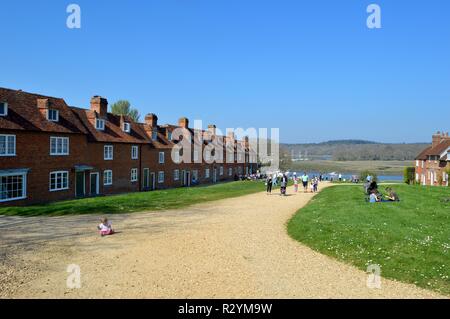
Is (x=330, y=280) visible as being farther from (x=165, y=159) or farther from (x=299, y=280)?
(x=165, y=159)

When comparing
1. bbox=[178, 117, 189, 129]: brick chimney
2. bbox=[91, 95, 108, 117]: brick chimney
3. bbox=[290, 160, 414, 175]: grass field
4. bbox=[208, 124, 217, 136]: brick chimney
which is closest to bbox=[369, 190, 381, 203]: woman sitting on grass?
bbox=[91, 95, 108, 117]: brick chimney

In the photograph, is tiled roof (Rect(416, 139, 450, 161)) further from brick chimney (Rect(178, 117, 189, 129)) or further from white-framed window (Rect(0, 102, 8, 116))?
white-framed window (Rect(0, 102, 8, 116))

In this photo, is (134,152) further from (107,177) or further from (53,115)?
(53,115)

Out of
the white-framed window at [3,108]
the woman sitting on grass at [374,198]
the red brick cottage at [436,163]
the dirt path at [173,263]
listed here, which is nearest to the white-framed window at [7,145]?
the white-framed window at [3,108]

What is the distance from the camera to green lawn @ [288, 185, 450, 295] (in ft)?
33.7

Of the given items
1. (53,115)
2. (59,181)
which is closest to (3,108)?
(53,115)

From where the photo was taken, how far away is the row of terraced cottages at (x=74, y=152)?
1069 inches

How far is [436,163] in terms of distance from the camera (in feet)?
177

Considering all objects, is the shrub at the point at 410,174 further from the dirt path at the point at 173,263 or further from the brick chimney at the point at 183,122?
the dirt path at the point at 173,263

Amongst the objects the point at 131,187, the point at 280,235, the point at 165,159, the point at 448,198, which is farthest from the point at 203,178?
the point at 280,235

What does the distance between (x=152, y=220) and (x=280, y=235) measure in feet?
21.6

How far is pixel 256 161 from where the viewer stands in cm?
7969

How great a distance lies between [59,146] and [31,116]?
3.32m

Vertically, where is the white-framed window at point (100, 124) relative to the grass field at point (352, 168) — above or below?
above
